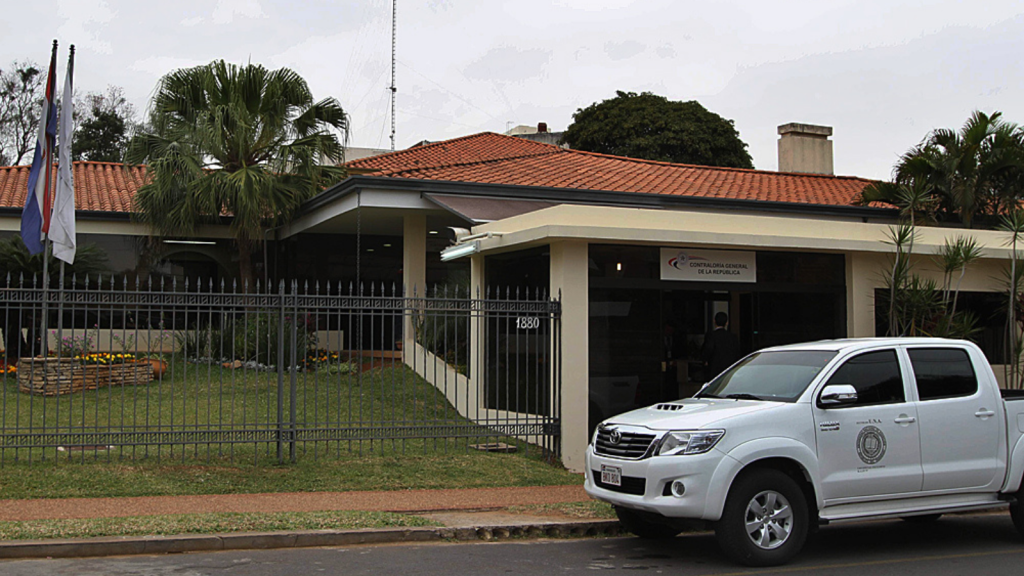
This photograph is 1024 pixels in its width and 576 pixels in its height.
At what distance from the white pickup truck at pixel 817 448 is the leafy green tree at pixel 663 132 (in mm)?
33707

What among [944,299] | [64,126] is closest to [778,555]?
[944,299]

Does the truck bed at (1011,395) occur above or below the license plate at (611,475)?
above

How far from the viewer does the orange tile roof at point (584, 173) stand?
1868cm

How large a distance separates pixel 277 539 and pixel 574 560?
98.9 inches

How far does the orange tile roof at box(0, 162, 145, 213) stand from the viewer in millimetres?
21422

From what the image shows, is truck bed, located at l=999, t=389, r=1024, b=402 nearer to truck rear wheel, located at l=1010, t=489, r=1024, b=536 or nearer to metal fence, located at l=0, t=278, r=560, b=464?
truck rear wheel, located at l=1010, t=489, r=1024, b=536

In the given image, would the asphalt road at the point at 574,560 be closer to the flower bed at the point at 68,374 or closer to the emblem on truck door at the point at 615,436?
the emblem on truck door at the point at 615,436

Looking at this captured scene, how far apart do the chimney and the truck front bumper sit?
2058cm

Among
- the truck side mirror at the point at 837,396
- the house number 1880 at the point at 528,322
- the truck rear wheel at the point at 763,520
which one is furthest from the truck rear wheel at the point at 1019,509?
the house number 1880 at the point at 528,322

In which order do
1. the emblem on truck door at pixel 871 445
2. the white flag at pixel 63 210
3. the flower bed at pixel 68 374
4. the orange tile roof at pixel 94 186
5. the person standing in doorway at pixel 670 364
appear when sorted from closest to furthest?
the emblem on truck door at pixel 871 445 → the person standing in doorway at pixel 670 364 → the white flag at pixel 63 210 → the flower bed at pixel 68 374 → the orange tile roof at pixel 94 186

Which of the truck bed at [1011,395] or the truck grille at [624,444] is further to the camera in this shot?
the truck bed at [1011,395]

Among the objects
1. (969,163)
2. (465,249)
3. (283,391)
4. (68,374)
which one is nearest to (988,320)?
(969,163)

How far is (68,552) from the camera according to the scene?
734cm

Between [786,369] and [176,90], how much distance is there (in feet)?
52.1
